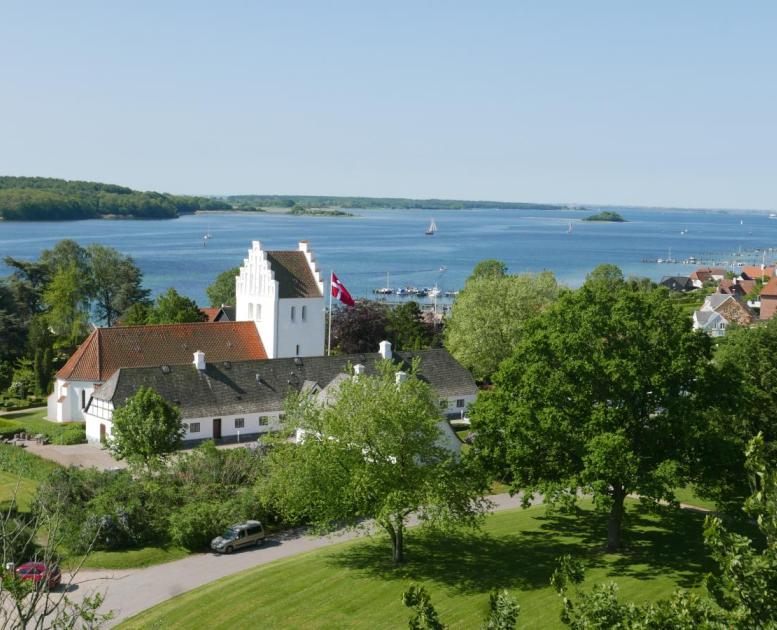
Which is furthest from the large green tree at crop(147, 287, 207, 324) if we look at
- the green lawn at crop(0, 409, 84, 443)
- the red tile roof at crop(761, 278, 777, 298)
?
the red tile roof at crop(761, 278, 777, 298)

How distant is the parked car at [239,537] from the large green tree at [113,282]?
65138 millimetres

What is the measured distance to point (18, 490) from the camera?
4288cm

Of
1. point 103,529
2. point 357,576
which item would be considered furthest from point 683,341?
point 103,529

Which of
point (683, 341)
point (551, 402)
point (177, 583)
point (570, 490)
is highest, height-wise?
point (683, 341)

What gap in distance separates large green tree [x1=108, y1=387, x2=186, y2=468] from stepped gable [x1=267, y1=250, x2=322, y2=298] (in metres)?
19.5

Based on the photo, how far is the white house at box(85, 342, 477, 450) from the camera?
52.9 meters

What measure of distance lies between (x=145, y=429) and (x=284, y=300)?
21.0 metres

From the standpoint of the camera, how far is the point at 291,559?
116 feet

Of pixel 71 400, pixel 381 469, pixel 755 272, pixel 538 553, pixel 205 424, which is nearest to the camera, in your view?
pixel 381 469

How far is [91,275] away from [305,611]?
77097 mm

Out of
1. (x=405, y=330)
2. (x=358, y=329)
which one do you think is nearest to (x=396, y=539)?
(x=358, y=329)

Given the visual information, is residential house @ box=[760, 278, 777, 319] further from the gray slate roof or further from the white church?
the white church

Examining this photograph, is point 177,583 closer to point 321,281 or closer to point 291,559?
point 291,559

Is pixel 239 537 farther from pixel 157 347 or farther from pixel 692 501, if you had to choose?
pixel 157 347
